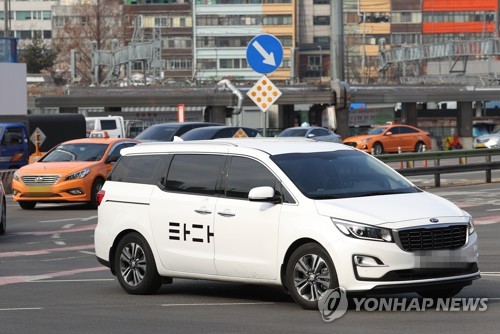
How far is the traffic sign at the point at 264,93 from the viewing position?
24.9 meters

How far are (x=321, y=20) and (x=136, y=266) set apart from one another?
138 metres

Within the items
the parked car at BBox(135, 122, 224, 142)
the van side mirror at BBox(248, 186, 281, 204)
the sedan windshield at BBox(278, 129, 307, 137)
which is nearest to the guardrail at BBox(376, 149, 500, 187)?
the parked car at BBox(135, 122, 224, 142)

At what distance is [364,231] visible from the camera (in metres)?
10.8

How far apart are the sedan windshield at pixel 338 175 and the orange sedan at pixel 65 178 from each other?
15301 millimetres

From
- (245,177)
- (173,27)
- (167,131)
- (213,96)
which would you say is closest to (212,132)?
(167,131)

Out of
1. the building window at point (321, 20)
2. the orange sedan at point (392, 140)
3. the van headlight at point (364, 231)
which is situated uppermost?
the building window at point (321, 20)

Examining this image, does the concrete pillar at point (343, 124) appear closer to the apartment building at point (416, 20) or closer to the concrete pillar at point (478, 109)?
the concrete pillar at point (478, 109)

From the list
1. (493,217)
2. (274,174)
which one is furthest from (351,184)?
(493,217)

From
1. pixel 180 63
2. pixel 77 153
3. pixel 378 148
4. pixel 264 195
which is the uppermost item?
pixel 180 63

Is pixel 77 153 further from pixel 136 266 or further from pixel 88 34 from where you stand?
pixel 88 34

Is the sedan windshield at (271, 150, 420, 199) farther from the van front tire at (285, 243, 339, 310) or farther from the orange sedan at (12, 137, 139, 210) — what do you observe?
the orange sedan at (12, 137, 139, 210)

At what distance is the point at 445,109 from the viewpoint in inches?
3799

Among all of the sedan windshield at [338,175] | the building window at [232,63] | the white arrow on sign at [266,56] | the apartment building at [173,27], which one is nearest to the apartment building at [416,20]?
the building window at [232,63]

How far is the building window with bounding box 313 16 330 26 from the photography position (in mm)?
149125
